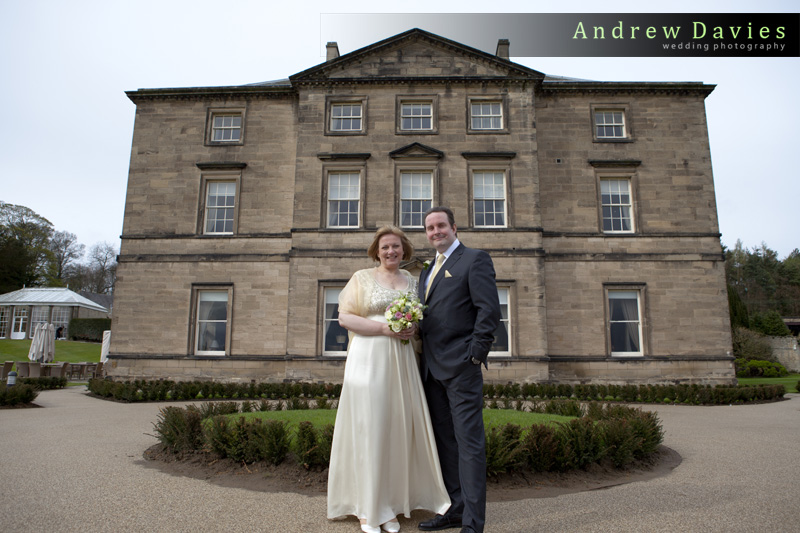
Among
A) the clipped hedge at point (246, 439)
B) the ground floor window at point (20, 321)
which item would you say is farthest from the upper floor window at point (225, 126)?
the ground floor window at point (20, 321)

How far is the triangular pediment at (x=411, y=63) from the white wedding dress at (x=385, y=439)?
16006 millimetres

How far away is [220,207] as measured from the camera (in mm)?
18594

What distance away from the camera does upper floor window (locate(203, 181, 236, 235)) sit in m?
18.5

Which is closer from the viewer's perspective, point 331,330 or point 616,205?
point 331,330

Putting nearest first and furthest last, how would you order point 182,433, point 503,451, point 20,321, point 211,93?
1. point 503,451
2. point 182,433
3. point 211,93
4. point 20,321

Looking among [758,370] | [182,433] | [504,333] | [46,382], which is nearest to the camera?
[182,433]

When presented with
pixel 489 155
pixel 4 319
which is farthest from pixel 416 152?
pixel 4 319

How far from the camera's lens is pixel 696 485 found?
5125 millimetres

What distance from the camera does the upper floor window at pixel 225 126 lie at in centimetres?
1908

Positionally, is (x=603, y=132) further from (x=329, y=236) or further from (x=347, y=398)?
(x=347, y=398)

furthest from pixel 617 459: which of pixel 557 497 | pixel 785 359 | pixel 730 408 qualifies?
pixel 785 359

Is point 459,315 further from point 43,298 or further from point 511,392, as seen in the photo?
point 43,298

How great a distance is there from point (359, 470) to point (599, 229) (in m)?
16.3

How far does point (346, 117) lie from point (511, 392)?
37.4 feet
